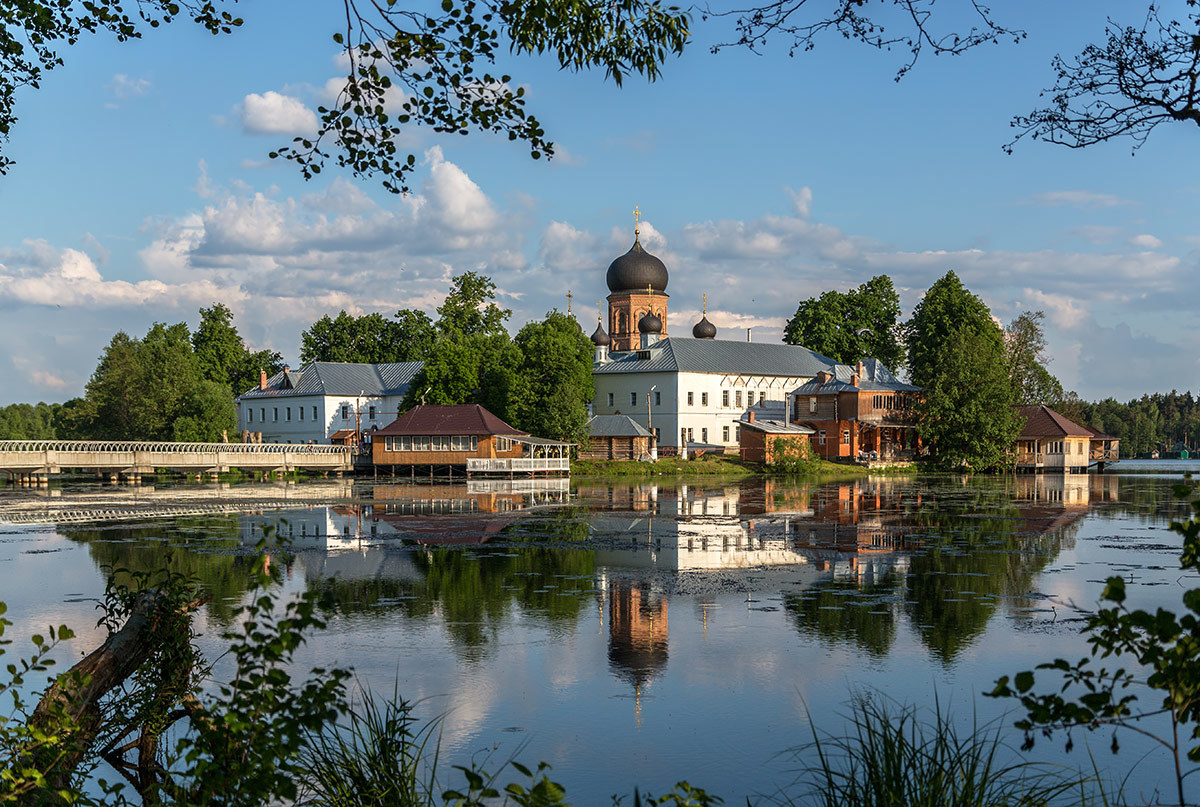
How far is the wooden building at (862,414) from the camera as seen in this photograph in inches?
2783

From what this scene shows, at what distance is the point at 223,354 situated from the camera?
88250 mm

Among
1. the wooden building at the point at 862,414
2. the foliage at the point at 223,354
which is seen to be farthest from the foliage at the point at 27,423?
the wooden building at the point at 862,414

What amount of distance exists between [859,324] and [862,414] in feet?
58.1

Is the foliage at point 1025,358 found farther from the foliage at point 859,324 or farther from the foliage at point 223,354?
the foliage at point 223,354

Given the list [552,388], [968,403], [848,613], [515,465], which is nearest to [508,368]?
[552,388]

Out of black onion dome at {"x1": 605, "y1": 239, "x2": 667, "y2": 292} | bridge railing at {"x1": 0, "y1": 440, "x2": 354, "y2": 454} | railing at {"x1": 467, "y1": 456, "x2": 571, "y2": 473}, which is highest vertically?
black onion dome at {"x1": 605, "y1": 239, "x2": 667, "y2": 292}

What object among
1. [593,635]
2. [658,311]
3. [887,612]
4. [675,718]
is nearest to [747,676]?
[675,718]

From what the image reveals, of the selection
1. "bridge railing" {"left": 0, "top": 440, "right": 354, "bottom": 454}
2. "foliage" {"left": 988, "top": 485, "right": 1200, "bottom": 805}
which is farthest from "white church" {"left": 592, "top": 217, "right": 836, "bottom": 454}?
"foliage" {"left": 988, "top": 485, "right": 1200, "bottom": 805}

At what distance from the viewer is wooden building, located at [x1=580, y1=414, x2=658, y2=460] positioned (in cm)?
6869

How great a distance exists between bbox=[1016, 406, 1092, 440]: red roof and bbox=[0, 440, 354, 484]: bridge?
142 feet

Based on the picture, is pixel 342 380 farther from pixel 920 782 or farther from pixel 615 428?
pixel 920 782

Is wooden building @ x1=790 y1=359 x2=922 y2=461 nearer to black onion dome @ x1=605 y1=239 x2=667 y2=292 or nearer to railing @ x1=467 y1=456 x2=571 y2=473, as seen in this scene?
black onion dome @ x1=605 y1=239 x2=667 y2=292

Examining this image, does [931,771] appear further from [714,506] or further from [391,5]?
[714,506]

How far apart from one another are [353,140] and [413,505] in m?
30.6
